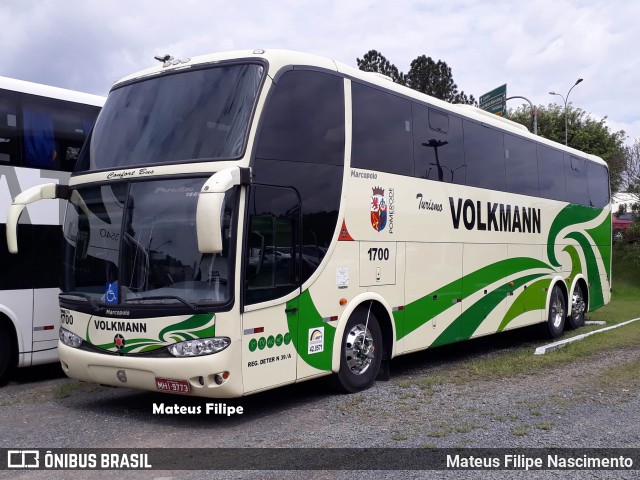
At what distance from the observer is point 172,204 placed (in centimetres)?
734

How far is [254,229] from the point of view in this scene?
7363mm

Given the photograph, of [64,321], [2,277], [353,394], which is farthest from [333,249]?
[2,277]

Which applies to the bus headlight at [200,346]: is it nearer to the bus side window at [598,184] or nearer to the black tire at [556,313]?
the black tire at [556,313]

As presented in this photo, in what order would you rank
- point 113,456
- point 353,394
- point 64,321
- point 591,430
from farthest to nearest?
1. point 353,394
2. point 64,321
3. point 591,430
4. point 113,456

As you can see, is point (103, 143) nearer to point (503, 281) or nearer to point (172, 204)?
point (172, 204)

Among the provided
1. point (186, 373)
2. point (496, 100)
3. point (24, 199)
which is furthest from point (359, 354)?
point (496, 100)

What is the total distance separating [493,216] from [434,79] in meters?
41.6

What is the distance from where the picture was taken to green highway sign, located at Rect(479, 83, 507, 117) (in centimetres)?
2707

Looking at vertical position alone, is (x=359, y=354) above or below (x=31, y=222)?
below

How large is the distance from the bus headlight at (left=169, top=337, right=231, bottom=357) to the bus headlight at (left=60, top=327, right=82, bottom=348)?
1.41 metres

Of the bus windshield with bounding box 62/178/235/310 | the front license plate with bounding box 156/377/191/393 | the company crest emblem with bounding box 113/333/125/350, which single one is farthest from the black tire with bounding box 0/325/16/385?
the front license plate with bounding box 156/377/191/393

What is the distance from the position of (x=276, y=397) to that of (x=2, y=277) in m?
4.02

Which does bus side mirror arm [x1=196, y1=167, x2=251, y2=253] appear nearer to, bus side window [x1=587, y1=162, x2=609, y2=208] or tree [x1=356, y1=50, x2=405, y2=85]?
bus side window [x1=587, y1=162, x2=609, y2=208]

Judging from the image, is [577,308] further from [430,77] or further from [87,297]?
[430,77]
